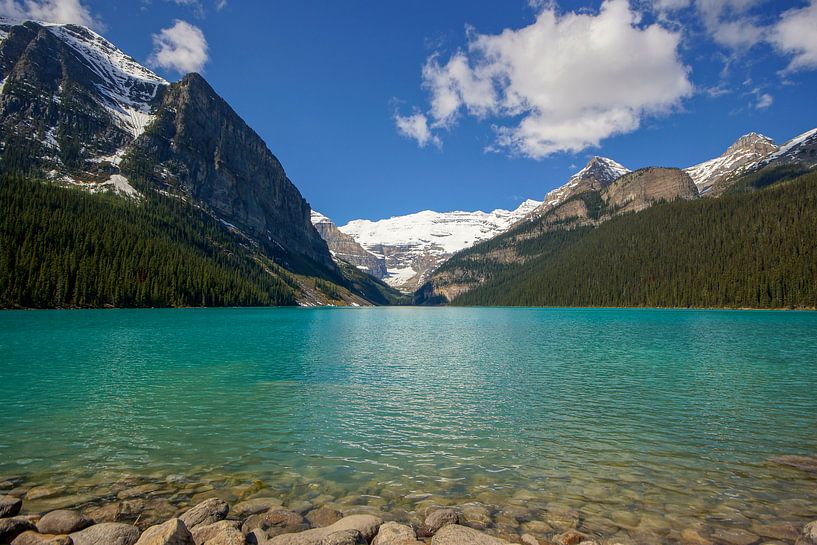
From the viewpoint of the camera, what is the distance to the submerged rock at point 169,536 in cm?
864

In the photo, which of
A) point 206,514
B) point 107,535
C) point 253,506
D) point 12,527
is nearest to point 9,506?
point 12,527

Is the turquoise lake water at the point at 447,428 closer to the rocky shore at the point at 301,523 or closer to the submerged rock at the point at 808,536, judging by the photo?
the rocky shore at the point at 301,523

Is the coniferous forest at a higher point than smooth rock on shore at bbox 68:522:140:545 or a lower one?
higher

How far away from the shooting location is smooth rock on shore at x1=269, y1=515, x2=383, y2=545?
375 inches

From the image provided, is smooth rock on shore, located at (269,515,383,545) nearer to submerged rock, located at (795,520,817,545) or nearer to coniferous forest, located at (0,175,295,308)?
submerged rock, located at (795,520,817,545)

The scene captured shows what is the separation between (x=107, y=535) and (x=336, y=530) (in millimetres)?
4953

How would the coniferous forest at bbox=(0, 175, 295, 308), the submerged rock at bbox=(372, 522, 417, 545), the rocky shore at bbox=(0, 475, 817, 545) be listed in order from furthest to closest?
the coniferous forest at bbox=(0, 175, 295, 308), the submerged rock at bbox=(372, 522, 417, 545), the rocky shore at bbox=(0, 475, 817, 545)

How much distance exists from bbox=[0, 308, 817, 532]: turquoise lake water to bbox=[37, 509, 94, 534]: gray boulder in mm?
3872

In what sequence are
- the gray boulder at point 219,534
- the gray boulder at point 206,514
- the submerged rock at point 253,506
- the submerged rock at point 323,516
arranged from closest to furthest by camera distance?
the gray boulder at point 219,534 < the gray boulder at point 206,514 < the submerged rock at point 323,516 < the submerged rock at point 253,506

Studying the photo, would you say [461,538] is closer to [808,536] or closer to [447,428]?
[808,536]

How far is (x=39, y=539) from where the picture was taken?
9305mm

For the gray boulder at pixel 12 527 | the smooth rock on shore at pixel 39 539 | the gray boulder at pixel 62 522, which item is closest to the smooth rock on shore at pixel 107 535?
the smooth rock on shore at pixel 39 539

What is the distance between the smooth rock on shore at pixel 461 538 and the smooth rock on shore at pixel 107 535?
667 cm

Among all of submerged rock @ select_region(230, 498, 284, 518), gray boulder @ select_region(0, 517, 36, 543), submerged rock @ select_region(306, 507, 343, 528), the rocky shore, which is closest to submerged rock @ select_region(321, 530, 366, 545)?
the rocky shore
